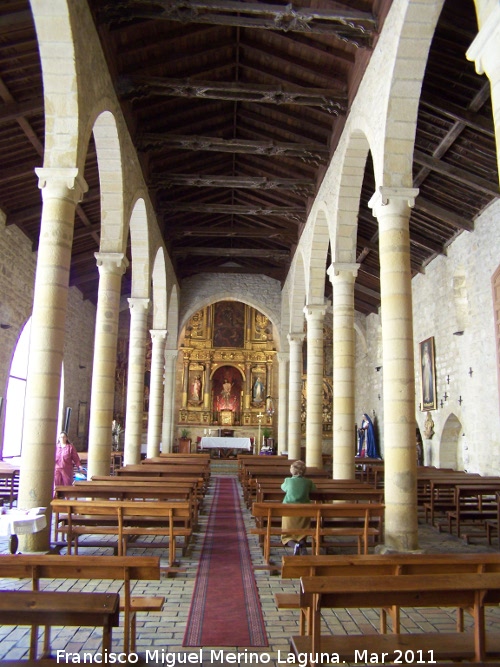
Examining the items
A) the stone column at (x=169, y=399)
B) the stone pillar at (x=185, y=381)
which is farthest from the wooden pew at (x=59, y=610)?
the stone pillar at (x=185, y=381)

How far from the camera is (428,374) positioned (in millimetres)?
16438

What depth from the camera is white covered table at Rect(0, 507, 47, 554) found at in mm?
5828

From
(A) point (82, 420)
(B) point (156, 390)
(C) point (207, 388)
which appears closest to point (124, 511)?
(B) point (156, 390)

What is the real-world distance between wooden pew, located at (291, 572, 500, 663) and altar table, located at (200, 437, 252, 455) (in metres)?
20.0

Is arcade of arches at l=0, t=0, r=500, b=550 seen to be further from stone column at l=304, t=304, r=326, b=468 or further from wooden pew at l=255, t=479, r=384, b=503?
wooden pew at l=255, t=479, r=384, b=503

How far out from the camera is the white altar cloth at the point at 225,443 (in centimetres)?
2309

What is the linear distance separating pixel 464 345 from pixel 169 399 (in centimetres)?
1217

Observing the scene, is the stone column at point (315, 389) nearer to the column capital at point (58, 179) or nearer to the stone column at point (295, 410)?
the stone column at point (295, 410)

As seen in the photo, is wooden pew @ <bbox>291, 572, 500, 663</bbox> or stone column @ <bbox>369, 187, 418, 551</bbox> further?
stone column @ <bbox>369, 187, 418, 551</bbox>

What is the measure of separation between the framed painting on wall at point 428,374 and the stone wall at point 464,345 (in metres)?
0.18

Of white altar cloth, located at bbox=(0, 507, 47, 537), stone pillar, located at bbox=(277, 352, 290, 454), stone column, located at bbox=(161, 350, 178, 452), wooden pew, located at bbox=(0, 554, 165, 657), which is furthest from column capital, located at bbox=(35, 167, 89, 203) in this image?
stone pillar, located at bbox=(277, 352, 290, 454)

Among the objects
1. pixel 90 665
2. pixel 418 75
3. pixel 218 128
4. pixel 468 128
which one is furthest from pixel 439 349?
pixel 90 665

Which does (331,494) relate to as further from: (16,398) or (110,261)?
(16,398)

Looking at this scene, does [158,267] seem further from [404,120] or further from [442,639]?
[442,639]
